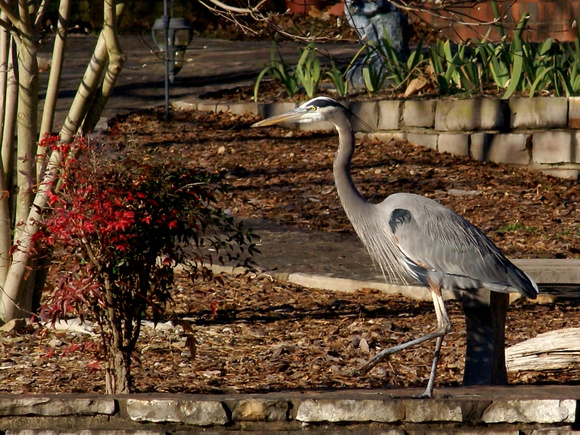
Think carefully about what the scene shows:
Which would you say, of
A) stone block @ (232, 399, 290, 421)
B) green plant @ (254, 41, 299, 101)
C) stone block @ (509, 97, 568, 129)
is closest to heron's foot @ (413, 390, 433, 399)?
stone block @ (232, 399, 290, 421)

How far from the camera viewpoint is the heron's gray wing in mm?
4744

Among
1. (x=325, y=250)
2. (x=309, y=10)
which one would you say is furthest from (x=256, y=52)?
(x=325, y=250)

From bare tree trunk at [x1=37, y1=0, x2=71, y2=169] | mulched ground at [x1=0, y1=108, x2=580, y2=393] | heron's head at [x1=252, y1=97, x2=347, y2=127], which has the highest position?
bare tree trunk at [x1=37, y1=0, x2=71, y2=169]

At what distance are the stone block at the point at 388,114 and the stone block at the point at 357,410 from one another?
22.6 ft

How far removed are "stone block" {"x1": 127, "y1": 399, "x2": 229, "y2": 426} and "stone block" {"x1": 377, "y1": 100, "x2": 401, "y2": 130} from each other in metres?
6.97

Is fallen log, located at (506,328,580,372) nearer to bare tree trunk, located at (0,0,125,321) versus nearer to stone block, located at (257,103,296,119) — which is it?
bare tree trunk, located at (0,0,125,321)

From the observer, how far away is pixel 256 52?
15.2 metres

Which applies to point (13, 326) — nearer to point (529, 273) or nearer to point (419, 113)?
point (529, 273)

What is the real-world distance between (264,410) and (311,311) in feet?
8.00

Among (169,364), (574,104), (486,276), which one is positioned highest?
(574,104)

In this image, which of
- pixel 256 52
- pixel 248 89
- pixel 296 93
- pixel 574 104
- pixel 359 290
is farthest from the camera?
pixel 256 52

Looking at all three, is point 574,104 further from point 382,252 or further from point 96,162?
point 96,162

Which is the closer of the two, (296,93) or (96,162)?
(96,162)

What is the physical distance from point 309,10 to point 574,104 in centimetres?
935
